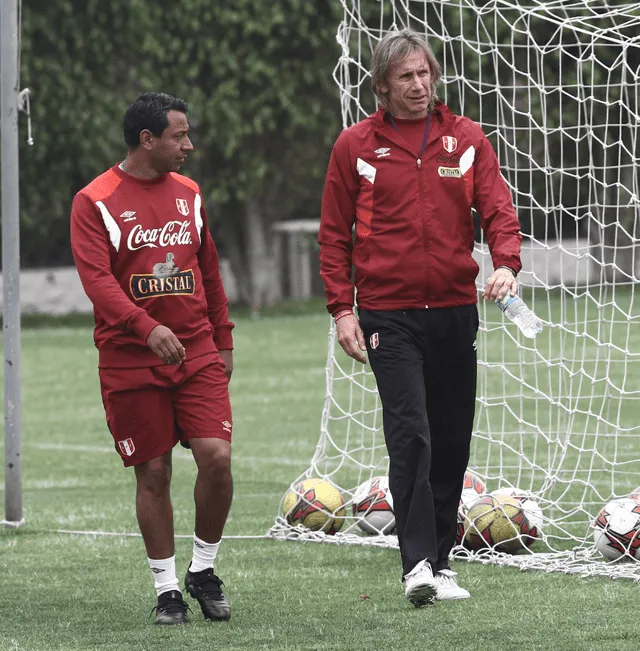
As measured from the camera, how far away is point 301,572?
623 centimetres

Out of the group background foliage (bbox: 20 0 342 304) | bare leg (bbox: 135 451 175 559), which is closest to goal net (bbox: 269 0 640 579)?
bare leg (bbox: 135 451 175 559)

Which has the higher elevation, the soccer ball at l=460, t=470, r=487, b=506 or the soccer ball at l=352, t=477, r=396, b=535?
the soccer ball at l=460, t=470, r=487, b=506

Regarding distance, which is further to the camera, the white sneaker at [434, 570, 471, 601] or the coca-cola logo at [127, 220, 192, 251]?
the white sneaker at [434, 570, 471, 601]

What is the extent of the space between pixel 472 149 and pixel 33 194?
2397cm

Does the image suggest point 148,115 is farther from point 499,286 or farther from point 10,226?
point 10,226

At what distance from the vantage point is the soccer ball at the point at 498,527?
6.48 meters

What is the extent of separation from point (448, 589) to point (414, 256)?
51.1 inches

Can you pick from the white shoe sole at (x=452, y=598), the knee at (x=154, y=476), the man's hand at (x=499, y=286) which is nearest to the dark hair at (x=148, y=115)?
the knee at (x=154, y=476)

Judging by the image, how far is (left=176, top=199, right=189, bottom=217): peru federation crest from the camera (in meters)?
5.32

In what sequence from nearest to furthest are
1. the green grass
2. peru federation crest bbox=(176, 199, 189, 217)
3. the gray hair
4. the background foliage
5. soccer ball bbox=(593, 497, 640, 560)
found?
the green grass → peru federation crest bbox=(176, 199, 189, 217) → the gray hair → soccer ball bbox=(593, 497, 640, 560) → the background foliage

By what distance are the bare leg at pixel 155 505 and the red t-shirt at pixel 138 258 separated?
394mm

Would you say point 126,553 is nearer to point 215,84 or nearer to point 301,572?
point 301,572

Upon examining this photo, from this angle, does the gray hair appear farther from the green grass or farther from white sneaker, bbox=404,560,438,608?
the green grass

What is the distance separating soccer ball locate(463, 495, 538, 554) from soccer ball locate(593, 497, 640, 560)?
14.6 inches
